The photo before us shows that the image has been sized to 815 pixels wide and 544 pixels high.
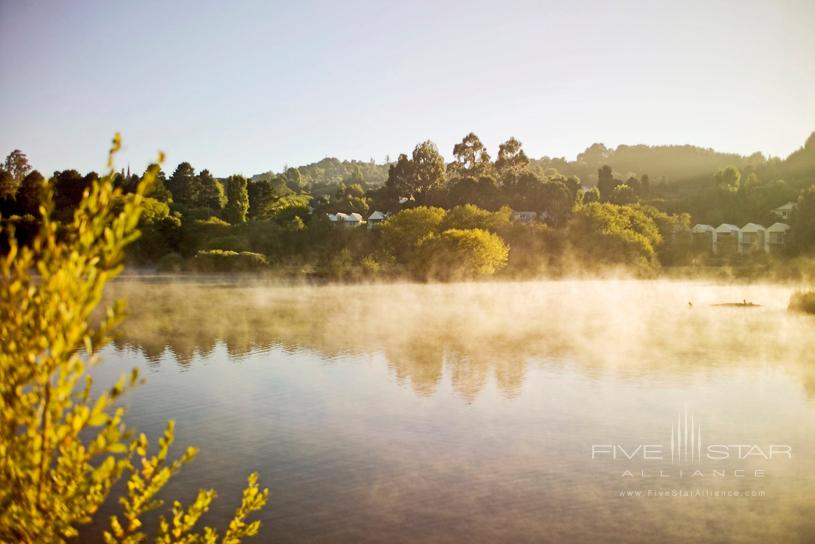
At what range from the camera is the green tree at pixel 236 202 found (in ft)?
312

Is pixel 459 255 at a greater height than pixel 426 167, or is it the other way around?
pixel 426 167

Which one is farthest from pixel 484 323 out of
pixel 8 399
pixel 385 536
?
pixel 8 399

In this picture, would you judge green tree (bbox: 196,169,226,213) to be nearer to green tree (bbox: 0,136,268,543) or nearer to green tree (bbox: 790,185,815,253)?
green tree (bbox: 790,185,815,253)

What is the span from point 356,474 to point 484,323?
82.3ft

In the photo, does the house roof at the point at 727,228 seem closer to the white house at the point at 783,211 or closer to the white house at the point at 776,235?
the white house at the point at 776,235

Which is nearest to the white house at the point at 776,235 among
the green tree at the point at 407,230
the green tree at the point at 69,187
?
the green tree at the point at 407,230

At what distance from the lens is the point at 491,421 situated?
63.7ft

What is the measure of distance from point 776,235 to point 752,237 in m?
3.93

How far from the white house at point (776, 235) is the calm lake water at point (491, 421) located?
165ft

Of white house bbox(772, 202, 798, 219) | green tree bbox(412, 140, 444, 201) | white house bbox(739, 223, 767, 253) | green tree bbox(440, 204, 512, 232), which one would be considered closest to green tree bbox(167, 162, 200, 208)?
Answer: green tree bbox(412, 140, 444, 201)

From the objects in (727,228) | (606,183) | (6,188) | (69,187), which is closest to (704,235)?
(727,228)

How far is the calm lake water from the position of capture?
13047 millimetres

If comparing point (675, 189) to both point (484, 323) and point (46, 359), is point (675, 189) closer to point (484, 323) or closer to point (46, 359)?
point (484, 323)

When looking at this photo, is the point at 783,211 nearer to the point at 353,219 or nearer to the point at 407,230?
the point at 407,230
